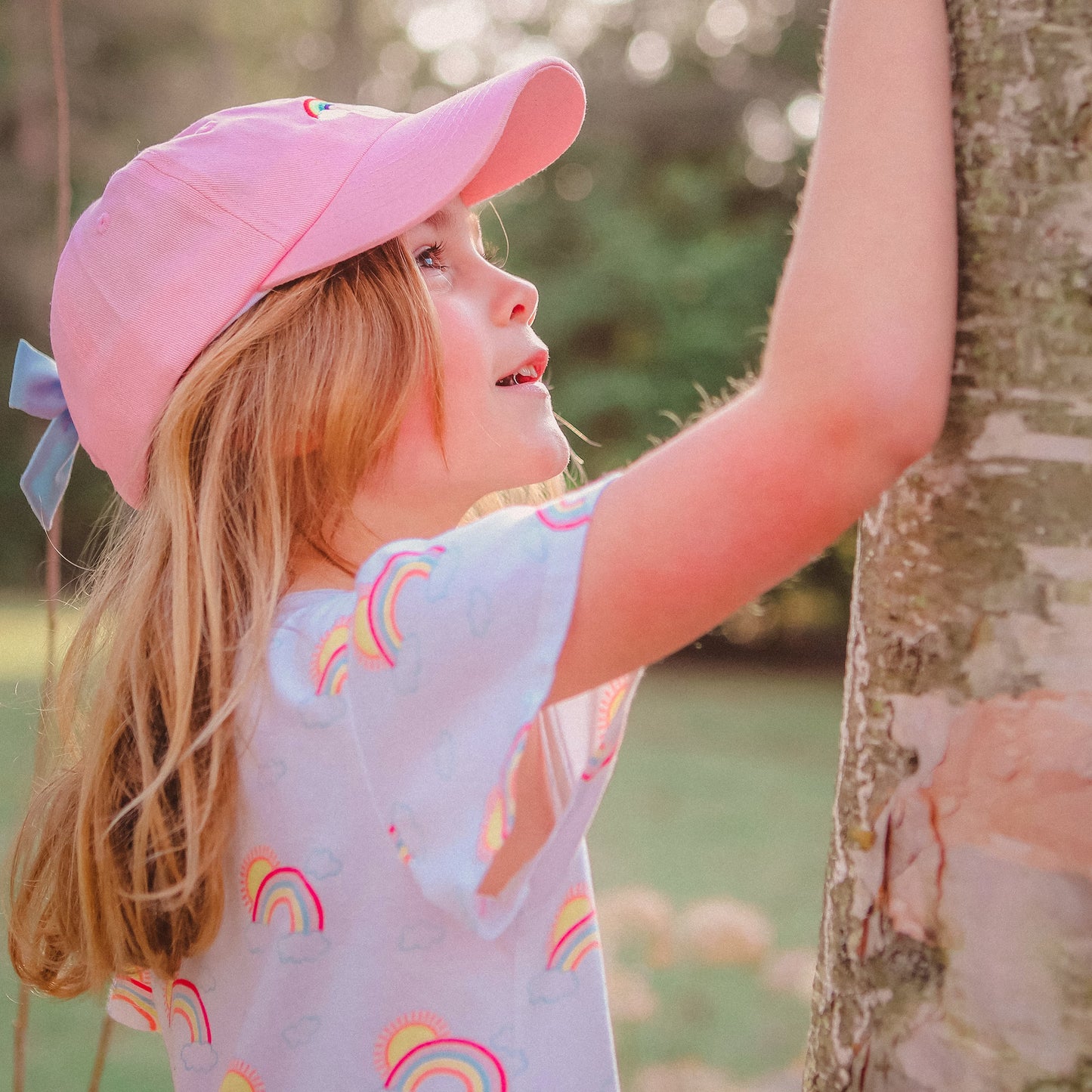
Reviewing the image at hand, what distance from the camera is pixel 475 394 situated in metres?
1.43

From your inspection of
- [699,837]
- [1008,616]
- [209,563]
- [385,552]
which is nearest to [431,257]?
[209,563]

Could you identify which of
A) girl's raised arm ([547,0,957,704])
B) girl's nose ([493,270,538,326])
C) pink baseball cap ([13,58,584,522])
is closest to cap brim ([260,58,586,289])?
pink baseball cap ([13,58,584,522])

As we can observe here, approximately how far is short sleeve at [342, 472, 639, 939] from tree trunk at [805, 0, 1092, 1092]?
0.27 meters

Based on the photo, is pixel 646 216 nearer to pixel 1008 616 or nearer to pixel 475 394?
pixel 475 394

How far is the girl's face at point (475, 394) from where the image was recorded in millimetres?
1413

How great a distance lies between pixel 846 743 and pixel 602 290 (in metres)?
8.94

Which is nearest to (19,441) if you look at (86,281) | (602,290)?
(602,290)

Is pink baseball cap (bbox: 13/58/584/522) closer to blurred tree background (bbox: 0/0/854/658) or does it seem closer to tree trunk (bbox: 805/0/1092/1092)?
tree trunk (bbox: 805/0/1092/1092)

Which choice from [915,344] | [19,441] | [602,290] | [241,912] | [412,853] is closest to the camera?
[915,344]

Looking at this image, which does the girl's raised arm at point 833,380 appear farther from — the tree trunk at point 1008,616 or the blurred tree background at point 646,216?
the blurred tree background at point 646,216

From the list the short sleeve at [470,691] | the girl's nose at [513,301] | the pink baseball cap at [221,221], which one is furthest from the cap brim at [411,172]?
the short sleeve at [470,691]

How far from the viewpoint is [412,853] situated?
3.25 feet

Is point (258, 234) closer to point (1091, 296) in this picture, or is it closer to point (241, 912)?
point (241, 912)

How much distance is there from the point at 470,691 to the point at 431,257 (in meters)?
0.71
